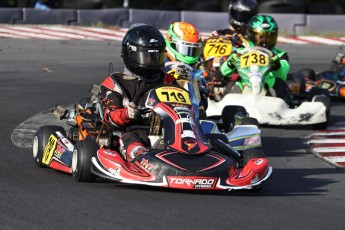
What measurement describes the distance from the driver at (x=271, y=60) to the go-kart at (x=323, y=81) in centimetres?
79

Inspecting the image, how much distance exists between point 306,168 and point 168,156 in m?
1.96

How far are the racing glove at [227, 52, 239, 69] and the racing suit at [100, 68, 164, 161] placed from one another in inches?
134

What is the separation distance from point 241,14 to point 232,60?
7.20 feet

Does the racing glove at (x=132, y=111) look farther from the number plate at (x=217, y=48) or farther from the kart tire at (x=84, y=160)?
the number plate at (x=217, y=48)

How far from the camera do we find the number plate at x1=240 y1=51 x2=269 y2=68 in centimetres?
1048

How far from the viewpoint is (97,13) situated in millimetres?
18734

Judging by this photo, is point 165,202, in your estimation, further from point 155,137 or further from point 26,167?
point 26,167

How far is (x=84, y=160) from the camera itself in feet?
21.9

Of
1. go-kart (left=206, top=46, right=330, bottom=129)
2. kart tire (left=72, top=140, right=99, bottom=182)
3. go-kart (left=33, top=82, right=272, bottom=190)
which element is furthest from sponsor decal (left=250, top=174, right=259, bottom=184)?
go-kart (left=206, top=46, right=330, bottom=129)

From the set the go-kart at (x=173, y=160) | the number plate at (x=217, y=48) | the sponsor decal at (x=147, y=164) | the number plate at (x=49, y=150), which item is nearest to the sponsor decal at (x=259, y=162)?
the go-kart at (x=173, y=160)

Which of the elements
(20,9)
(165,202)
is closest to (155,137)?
(165,202)

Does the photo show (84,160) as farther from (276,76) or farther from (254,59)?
(276,76)

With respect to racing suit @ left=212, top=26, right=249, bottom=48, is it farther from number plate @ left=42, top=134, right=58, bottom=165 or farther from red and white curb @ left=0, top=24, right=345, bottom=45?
number plate @ left=42, top=134, right=58, bottom=165

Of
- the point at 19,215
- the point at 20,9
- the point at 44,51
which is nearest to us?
the point at 19,215
